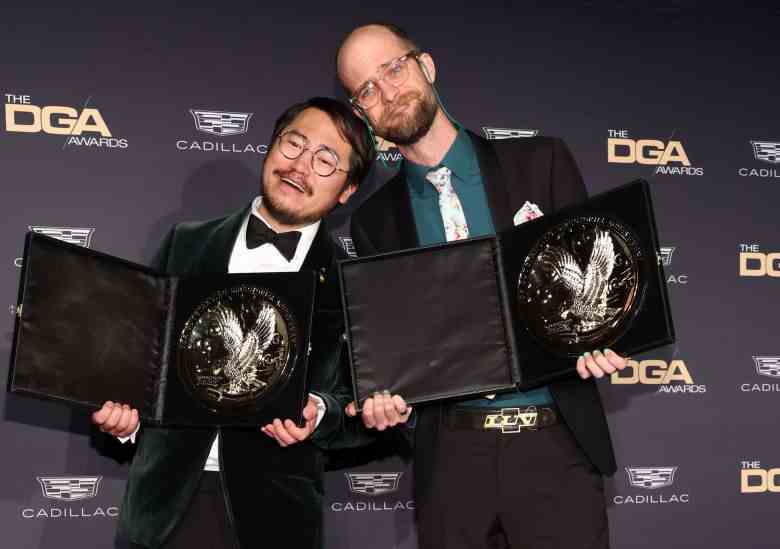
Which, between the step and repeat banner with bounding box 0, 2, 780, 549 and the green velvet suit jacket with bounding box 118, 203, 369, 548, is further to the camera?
the step and repeat banner with bounding box 0, 2, 780, 549

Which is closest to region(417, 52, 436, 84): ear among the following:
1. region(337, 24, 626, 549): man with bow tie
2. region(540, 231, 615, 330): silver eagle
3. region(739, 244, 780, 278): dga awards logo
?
region(337, 24, 626, 549): man with bow tie

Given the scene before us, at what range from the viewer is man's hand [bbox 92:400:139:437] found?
1896 millimetres

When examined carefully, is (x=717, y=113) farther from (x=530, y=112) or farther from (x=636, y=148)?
(x=530, y=112)

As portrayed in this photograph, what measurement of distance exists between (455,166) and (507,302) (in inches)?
18.6

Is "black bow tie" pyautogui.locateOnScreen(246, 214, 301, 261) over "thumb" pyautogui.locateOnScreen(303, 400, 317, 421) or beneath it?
over

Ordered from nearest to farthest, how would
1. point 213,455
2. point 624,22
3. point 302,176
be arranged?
point 213,455 → point 302,176 → point 624,22

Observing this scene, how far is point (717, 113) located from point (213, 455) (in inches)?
106

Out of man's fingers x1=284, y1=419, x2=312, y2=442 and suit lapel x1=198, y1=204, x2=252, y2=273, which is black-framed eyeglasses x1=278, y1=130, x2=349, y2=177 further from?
man's fingers x1=284, y1=419, x2=312, y2=442

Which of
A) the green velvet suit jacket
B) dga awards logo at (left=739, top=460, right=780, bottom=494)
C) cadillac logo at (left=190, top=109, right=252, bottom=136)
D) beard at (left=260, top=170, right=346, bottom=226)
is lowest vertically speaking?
dga awards logo at (left=739, top=460, right=780, bottom=494)

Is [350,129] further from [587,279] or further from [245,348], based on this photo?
[587,279]

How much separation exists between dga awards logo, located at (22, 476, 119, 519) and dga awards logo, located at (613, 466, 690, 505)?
201cm

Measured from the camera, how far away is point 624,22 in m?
3.54

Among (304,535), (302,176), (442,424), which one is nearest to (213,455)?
(304,535)

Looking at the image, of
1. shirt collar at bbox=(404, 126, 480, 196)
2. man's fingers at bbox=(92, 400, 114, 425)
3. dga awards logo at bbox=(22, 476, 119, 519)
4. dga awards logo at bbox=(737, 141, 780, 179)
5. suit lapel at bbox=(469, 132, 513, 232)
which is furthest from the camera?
dga awards logo at bbox=(737, 141, 780, 179)
